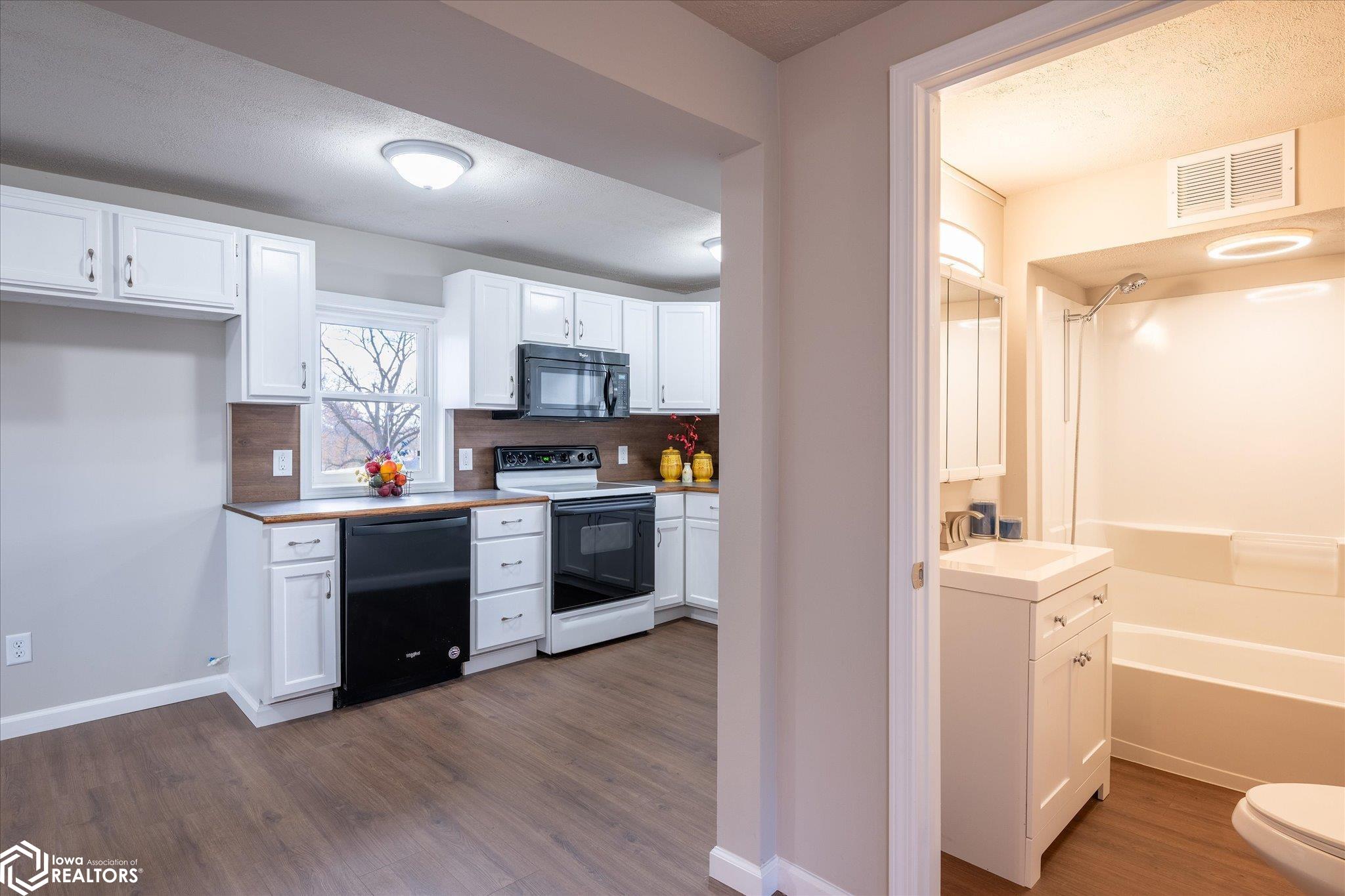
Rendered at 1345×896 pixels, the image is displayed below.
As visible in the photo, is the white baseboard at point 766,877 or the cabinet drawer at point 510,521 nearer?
the white baseboard at point 766,877

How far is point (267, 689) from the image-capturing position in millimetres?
2992

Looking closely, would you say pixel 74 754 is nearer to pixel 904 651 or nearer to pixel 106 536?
pixel 106 536

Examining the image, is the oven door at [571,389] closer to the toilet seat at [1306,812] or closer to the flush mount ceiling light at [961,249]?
the flush mount ceiling light at [961,249]

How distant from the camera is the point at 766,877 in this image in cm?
191

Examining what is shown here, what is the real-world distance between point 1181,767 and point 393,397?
13.0 ft

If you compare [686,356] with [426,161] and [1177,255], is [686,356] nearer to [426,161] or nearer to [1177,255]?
[426,161]

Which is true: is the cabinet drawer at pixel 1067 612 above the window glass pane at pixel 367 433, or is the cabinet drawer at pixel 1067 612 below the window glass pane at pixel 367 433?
below

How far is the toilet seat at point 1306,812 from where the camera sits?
1527mm

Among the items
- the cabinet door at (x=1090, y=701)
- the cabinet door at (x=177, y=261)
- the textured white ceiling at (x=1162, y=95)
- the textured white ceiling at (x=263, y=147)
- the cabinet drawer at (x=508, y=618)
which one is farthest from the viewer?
the cabinet drawer at (x=508, y=618)

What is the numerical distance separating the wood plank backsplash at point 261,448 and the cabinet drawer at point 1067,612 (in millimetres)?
3395

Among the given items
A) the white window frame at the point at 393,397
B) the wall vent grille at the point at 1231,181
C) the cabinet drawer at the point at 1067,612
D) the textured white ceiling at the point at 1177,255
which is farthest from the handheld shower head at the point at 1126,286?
the white window frame at the point at 393,397

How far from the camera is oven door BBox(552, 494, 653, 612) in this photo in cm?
397

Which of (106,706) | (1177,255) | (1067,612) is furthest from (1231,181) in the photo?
(106,706)

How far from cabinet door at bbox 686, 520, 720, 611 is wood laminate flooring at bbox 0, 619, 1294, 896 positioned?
1327mm
